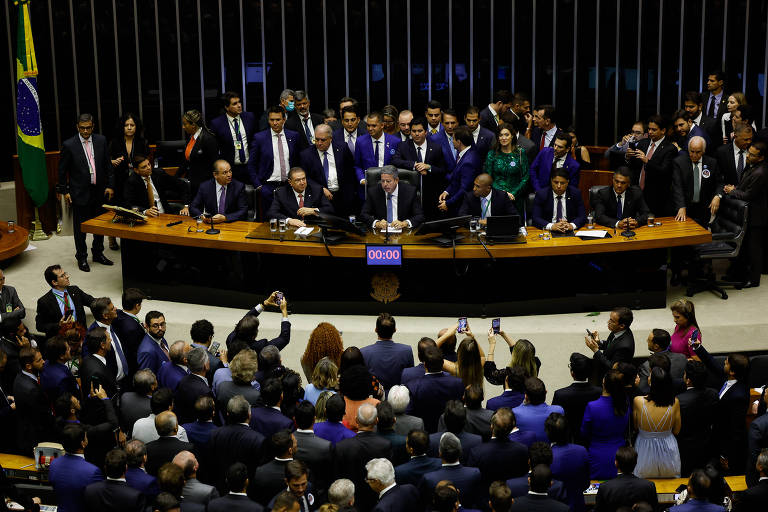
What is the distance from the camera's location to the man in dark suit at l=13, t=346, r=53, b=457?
630 cm

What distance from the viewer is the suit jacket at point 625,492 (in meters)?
5.34

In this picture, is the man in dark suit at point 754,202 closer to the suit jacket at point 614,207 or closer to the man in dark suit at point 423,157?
the suit jacket at point 614,207

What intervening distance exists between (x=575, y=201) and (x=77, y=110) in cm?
665

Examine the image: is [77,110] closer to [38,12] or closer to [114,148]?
[38,12]

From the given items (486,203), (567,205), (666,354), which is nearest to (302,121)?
(486,203)

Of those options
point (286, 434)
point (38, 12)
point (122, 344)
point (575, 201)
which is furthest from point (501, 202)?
point (38, 12)

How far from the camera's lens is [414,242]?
9.06 m

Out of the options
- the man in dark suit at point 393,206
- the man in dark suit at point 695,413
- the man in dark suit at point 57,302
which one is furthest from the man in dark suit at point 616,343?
the man in dark suit at point 57,302

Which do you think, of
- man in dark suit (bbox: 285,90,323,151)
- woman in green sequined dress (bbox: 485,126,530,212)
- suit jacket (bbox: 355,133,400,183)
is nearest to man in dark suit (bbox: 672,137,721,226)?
woman in green sequined dress (bbox: 485,126,530,212)

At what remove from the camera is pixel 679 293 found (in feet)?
32.8

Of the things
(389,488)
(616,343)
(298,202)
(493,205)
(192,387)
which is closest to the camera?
(389,488)

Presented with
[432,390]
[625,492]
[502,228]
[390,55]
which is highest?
[390,55]

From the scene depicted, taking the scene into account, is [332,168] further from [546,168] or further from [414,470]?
[414,470]

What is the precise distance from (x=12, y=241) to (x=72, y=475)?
604 cm
